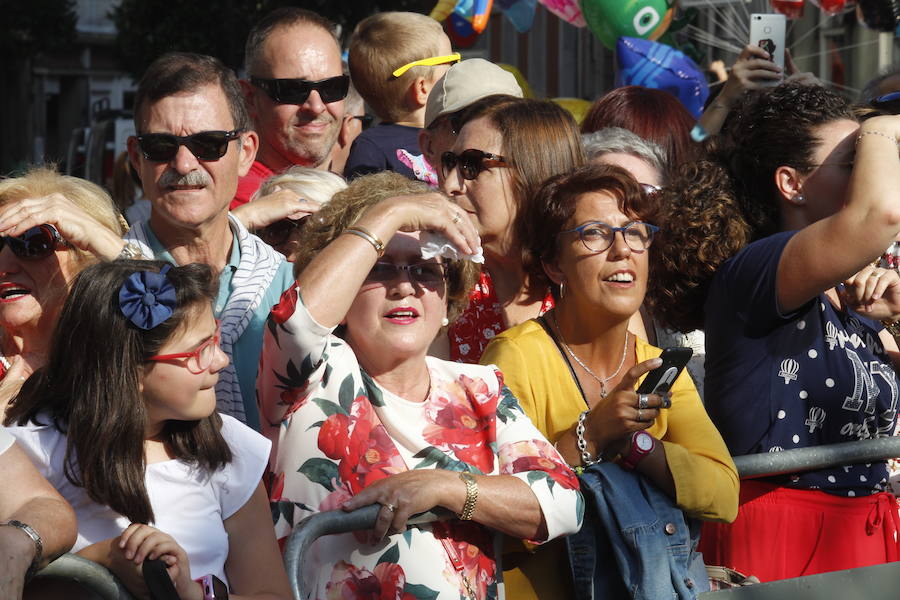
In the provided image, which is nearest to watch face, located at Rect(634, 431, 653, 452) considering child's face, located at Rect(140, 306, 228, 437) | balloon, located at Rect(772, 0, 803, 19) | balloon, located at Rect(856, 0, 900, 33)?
child's face, located at Rect(140, 306, 228, 437)

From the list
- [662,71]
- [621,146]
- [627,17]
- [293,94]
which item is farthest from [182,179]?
[627,17]

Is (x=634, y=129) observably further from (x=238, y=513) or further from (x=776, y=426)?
(x=238, y=513)

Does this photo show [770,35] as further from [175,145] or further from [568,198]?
[175,145]

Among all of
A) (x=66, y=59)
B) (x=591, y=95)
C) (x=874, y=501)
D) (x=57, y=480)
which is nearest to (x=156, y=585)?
(x=57, y=480)

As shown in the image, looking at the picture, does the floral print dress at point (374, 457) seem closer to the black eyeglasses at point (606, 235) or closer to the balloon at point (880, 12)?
the black eyeglasses at point (606, 235)

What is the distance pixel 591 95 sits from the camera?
23422 millimetres

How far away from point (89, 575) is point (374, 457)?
803 mm

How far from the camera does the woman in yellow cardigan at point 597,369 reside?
10.9 ft

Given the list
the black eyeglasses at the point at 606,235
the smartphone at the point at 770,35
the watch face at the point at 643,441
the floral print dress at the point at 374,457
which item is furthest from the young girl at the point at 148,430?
the smartphone at the point at 770,35

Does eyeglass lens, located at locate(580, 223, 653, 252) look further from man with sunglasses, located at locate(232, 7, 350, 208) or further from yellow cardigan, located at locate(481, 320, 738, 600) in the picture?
man with sunglasses, located at locate(232, 7, 350, 208)

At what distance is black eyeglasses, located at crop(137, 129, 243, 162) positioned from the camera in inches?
157

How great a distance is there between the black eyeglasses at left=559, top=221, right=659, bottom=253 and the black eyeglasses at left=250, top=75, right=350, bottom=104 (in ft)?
5.86

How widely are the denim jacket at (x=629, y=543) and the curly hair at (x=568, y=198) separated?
2.57 feet

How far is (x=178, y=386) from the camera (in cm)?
291
